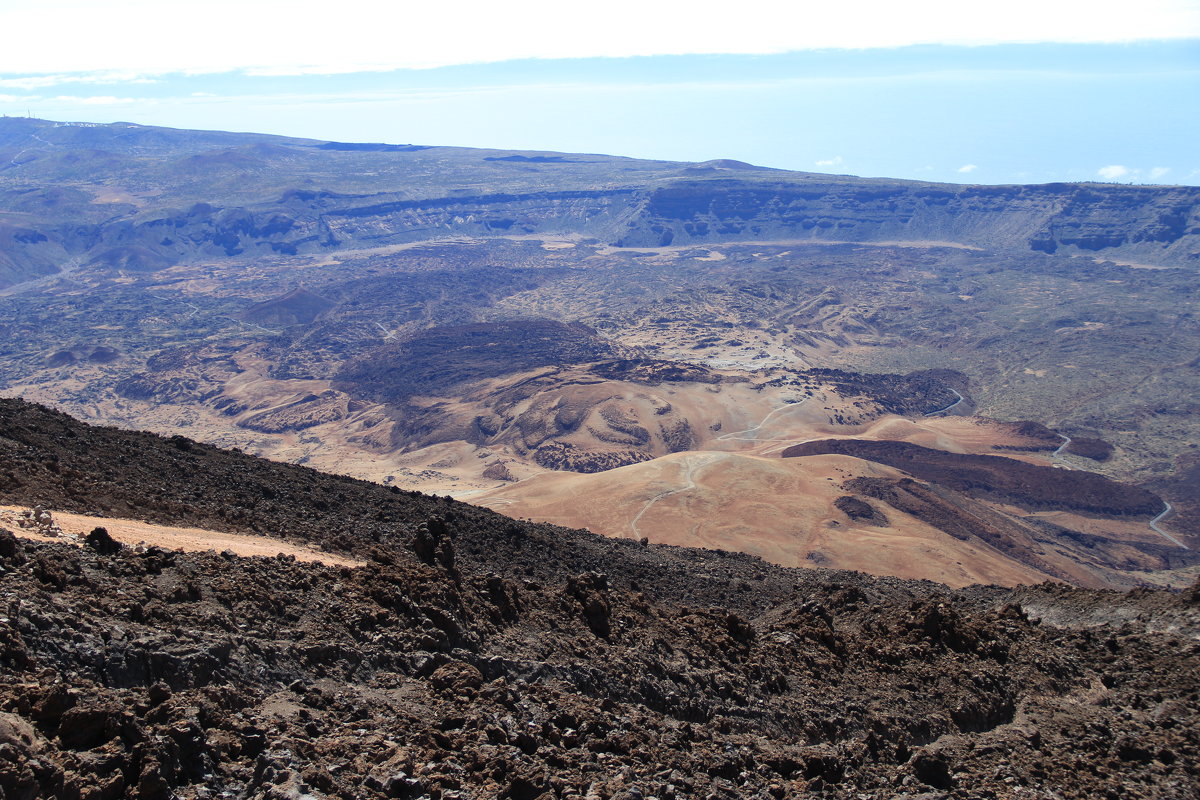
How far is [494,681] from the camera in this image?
41.7 feet

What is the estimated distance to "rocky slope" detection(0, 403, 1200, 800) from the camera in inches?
371

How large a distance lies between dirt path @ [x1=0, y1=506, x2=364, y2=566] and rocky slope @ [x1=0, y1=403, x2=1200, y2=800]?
109 centimetres

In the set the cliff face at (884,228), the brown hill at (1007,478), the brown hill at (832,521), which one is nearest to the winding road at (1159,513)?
the brown hill at (1007,478)

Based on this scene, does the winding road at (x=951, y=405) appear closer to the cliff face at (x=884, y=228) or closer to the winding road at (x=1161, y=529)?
the winding road at (x=1161, y=529)

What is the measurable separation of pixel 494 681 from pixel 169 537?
7.72m

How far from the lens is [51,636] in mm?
9836

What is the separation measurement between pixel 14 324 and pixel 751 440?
105042 mm

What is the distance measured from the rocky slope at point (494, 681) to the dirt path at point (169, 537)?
1.09m

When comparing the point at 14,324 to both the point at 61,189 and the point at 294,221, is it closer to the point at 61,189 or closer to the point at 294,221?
A: the point at 294,221

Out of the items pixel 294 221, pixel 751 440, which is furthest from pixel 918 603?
pixel 294 221

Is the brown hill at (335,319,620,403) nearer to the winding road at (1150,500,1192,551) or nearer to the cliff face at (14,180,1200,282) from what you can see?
the winding road at (1150,500,1192,551)

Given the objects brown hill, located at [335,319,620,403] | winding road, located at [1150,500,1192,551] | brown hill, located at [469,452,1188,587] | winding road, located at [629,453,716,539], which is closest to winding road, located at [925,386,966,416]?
winding road, located at [1150,500,1192,551]

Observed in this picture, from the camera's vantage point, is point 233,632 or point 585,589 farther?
point 585,589

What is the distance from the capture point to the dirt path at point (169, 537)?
49.2 ft
